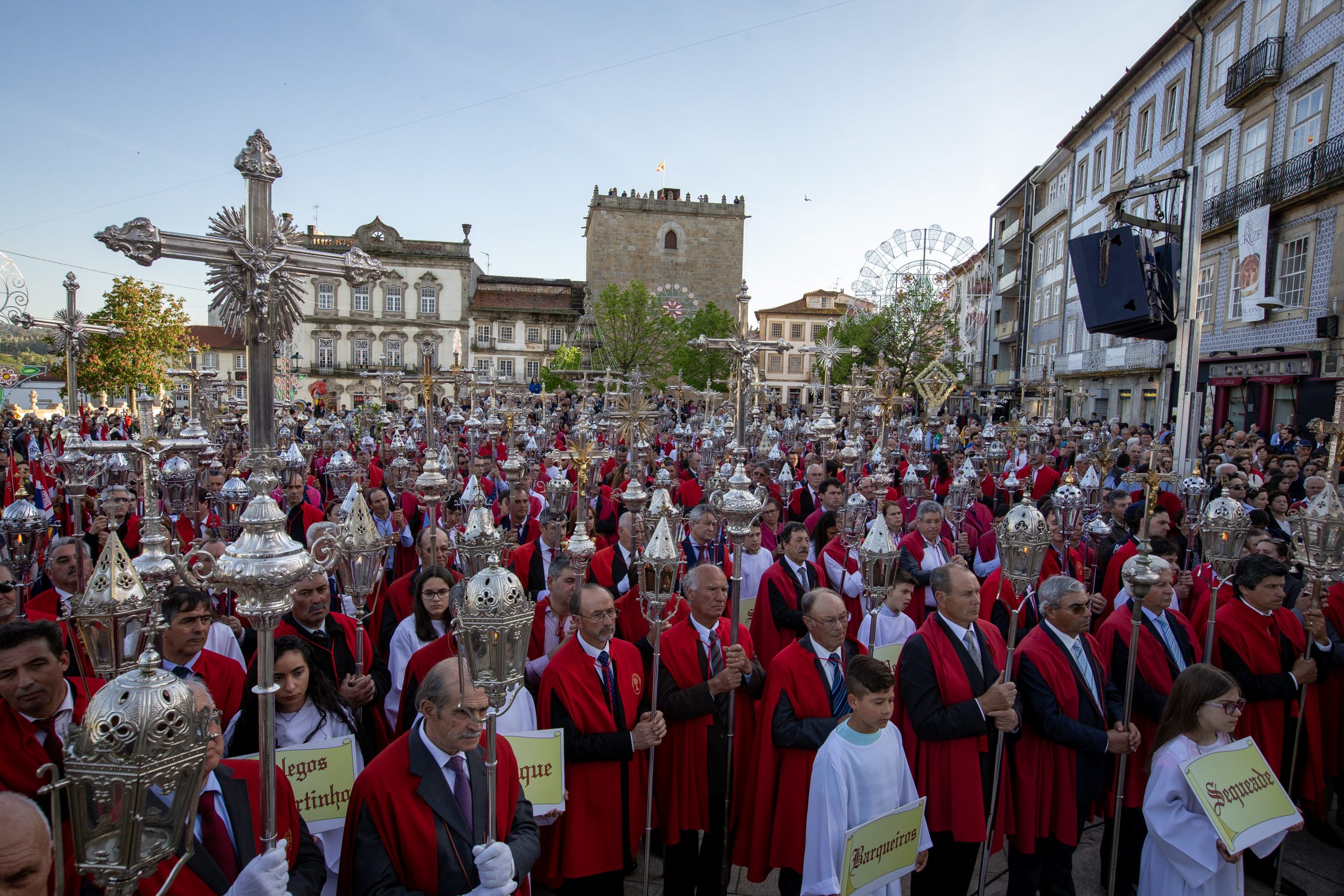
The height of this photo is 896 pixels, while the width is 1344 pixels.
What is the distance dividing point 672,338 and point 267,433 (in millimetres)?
48712

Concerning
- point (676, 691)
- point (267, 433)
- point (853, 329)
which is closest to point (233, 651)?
point (267, 433)

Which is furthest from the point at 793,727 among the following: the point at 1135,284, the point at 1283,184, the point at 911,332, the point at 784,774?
the point at 911,332

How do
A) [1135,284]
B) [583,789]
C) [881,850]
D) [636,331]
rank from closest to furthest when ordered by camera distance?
1. [881,850]
2. [583,789]
3. [1135,284]
4. [636,331]

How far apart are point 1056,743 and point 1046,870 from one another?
0.80 meters

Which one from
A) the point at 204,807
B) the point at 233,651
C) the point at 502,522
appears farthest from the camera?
the point at 502,522

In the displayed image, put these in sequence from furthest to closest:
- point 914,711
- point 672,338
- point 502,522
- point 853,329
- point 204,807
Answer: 1. point 672,338
2. point 853,329
3. point 502,522
4. point 914,711
5. point 204,807

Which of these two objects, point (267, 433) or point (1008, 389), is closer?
point (267, 433)

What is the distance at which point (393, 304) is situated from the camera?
2181 inches

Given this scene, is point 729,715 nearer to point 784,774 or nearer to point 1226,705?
point 784,774

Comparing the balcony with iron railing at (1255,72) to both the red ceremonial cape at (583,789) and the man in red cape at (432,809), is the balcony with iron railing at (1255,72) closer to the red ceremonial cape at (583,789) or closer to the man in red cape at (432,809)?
the red ceremonial cape at (583,789)

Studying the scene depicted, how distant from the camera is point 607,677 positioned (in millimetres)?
4109

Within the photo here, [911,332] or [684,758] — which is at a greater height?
[911,332]

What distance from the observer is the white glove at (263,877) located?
2225 millimetres

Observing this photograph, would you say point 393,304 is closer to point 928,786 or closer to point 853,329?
point 853,329
